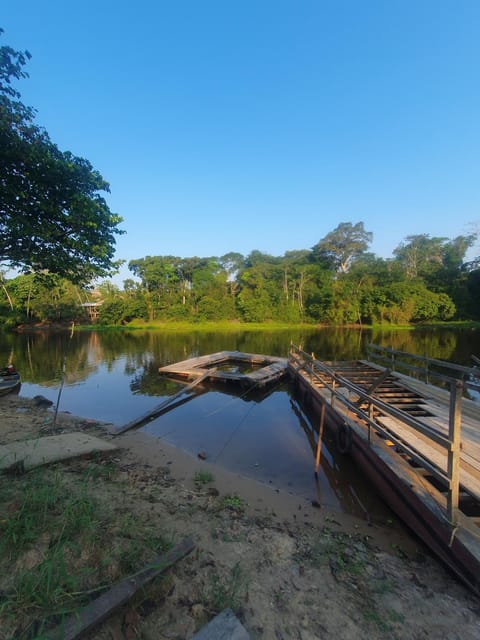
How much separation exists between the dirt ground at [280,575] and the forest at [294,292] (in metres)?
38.4

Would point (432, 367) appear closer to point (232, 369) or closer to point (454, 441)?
point (232, 369)

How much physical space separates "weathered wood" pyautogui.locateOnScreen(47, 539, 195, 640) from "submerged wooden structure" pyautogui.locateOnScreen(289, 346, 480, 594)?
2625 mm

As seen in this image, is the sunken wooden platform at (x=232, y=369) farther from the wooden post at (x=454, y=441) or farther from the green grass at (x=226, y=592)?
the green grass at (x=226, y=592)

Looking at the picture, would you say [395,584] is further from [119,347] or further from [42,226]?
[119,347]

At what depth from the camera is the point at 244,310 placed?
4356cm

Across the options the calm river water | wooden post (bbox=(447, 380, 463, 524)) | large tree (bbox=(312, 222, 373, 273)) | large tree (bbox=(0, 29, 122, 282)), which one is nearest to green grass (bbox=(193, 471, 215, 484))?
the calm river water

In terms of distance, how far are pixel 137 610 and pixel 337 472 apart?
4.35 metres

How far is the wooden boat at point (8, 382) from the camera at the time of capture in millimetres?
9896

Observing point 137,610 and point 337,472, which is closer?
point 137,610

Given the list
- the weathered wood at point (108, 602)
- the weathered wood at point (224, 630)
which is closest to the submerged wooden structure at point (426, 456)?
the weathered wood at point (224, 630)

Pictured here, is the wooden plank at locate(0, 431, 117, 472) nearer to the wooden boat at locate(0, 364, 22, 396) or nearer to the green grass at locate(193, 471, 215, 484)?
the green grass at locate(193, 471, 215, 484)

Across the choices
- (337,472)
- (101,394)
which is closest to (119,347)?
(101,394)

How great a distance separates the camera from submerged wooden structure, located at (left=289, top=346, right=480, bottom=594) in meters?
2.60

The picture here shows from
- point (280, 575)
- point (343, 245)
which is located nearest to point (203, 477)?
point (280, 575)
